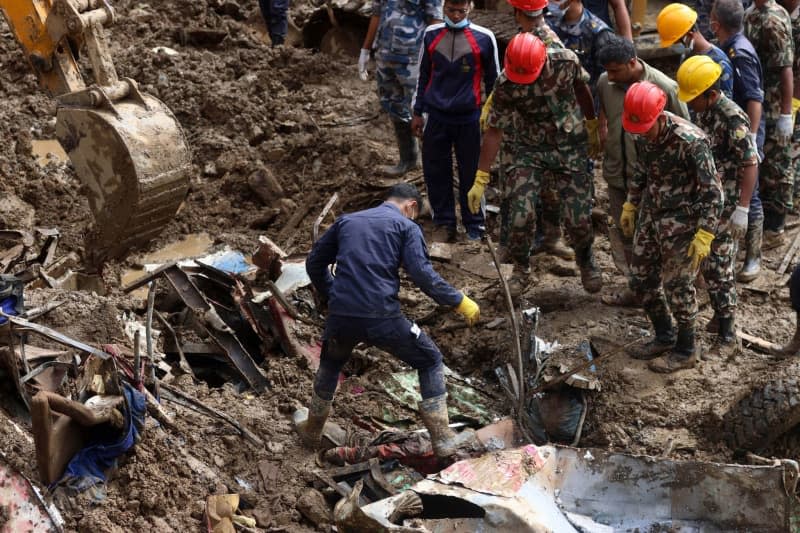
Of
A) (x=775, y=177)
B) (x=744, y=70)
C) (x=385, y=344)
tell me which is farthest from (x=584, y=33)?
(x=385, y=344)

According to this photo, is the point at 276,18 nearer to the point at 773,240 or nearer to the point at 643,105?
the point at 773,240

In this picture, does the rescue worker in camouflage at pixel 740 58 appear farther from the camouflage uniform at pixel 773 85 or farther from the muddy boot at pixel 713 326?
the muddy boot at pixel 713 326

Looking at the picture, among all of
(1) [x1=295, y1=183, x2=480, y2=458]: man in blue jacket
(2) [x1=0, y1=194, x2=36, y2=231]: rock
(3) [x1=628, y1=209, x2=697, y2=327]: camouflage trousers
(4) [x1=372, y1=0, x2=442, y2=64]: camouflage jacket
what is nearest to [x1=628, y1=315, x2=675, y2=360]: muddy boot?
(3) [x1=628, y1=209, x2=697, y2=327]: camouflage trousers

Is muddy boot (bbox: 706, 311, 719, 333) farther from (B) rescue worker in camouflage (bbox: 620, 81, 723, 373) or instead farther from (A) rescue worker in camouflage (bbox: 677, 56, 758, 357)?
(B) rescue worker in camouflage (bbox: 620, 81, 723, 373)

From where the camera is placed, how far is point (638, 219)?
6.55m

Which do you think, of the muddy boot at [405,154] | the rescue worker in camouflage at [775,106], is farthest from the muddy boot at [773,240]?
the muddy boot at [405,154]

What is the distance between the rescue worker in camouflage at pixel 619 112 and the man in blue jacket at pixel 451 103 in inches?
43.7

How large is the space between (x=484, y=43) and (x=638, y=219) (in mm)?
2001

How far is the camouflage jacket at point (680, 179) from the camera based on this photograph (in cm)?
596

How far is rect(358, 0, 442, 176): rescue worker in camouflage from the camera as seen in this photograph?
8.59 m

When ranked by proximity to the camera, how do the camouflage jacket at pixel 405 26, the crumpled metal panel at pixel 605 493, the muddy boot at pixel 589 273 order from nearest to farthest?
1. the crumpled metal panel at pixel 605 493
2. the muddy boot at pixel 589 273
3. the camouflage jacket at pixel 405 26

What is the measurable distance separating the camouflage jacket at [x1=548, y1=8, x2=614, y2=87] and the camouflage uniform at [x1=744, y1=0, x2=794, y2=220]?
3.76ft

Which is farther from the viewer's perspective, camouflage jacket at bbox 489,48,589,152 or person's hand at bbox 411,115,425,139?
person's hand at bbox 411,115,425,139

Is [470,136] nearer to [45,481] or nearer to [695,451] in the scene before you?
[695,451]
